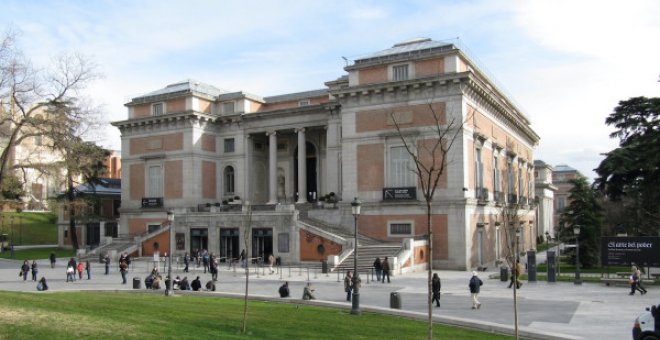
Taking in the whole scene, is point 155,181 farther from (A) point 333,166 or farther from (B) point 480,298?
(B) point 480,298

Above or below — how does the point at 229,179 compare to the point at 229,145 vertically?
below

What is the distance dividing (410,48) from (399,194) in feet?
35.1

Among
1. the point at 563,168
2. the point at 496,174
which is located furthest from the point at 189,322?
the point at 563,168

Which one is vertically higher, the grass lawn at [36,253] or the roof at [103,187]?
the roof at [103,187]

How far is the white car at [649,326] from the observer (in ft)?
46.7

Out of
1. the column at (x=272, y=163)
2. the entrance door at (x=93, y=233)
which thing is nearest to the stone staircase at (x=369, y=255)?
the column at (x=272, y=163)

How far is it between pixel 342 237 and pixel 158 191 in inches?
882

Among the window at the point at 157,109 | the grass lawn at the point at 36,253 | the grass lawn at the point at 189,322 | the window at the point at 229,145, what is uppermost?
the window at the point at 157,109

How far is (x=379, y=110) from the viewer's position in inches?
1708

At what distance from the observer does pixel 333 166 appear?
5059cm

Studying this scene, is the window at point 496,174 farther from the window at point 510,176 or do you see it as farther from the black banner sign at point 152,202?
the black banner sign at point 152,202

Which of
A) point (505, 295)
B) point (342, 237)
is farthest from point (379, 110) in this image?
point (505, 295)

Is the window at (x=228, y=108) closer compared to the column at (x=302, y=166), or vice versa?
the column at (x=302, y=166)

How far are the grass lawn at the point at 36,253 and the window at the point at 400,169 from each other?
3368cm
